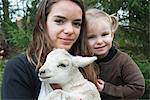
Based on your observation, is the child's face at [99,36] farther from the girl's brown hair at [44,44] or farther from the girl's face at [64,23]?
the girl's face at [64,23]

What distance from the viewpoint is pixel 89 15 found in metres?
2.25

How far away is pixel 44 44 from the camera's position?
5.69ft

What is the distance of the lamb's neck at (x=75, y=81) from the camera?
1586 mm

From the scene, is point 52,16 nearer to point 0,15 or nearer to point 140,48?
point 140,48

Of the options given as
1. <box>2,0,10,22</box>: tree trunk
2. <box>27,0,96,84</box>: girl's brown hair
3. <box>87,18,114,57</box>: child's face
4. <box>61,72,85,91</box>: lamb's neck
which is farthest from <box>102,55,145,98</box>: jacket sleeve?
<box>2,0,10,22</box>: tree trunk

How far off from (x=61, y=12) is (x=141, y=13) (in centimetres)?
365

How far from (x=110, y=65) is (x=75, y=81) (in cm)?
68

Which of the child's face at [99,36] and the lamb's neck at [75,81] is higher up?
the child's face at [99,36]

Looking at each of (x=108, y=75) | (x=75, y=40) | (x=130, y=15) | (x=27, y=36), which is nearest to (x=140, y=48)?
(x=130, y=15)

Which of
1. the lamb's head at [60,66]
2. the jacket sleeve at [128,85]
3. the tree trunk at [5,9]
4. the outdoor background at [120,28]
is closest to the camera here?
the lamb's head at [60,66]

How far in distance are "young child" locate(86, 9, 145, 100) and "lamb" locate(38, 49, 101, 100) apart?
1.72 feet

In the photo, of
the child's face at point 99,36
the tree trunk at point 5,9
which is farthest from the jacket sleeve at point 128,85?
the tree trunk at point 5,9

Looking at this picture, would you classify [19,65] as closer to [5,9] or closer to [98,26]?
[98,26]

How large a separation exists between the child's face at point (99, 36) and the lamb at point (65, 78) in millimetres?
560
